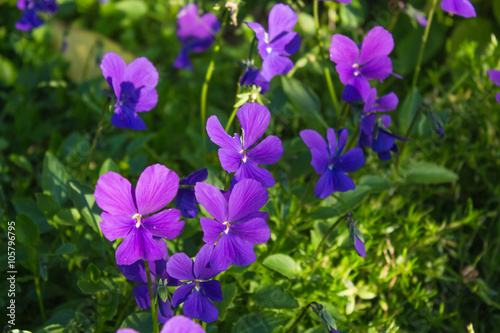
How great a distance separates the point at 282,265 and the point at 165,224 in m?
0.52

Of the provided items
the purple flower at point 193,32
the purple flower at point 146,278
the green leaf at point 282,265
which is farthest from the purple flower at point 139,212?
the purple flower at point 193,32

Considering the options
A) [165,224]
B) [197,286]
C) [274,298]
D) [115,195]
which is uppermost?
[115,195]

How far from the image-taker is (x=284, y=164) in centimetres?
193

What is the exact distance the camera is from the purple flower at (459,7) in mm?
1674

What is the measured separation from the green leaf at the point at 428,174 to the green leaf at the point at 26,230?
1.41 metres

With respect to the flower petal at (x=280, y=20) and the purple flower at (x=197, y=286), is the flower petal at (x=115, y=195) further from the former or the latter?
the flower petal at (x=280, y=20)

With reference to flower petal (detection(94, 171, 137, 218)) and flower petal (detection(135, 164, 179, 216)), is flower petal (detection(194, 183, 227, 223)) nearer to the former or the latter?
flower petal (detection(135, 164, 179, 216))

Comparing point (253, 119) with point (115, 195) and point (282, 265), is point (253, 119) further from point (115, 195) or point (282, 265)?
point (282, 265)

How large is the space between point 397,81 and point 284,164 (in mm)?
1355

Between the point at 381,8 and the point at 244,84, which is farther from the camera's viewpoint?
the point at 381,8

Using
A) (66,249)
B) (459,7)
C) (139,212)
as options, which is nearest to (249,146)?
(139,212)

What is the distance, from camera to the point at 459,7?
66.5 inches

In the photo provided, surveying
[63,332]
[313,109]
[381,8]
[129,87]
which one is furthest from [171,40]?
[63,332]

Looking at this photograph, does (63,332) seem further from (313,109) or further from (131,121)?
(313,109)
